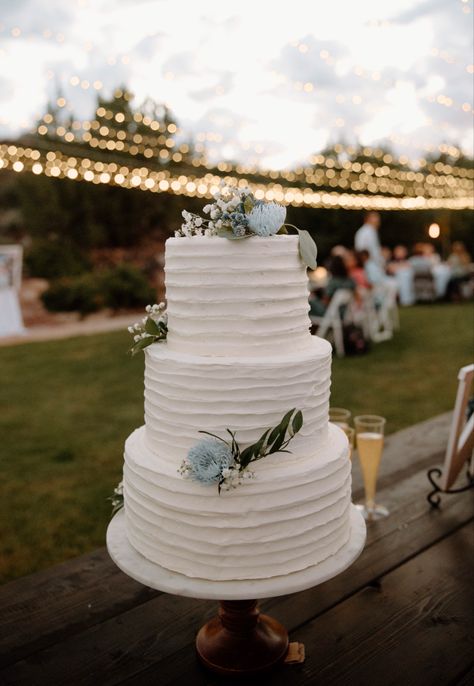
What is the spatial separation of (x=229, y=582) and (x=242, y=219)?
96cm

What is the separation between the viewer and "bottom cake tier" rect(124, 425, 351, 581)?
164 cm

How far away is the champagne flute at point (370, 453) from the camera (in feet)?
8.81

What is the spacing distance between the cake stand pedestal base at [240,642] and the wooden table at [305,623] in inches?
1.5

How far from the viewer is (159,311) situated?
1974 mm

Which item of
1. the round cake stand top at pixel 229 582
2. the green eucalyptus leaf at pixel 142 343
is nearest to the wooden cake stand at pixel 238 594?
the round cake stand top at pixel 229 582

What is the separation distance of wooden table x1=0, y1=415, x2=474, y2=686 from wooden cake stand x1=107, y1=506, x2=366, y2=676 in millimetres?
53

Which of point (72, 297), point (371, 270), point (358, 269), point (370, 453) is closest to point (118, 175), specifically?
point (358, 269)

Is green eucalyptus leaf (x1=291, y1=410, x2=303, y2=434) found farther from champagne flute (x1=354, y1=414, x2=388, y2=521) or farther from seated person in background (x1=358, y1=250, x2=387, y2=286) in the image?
seated person in background (x1=358, y1=250, x2=387, y2=286)

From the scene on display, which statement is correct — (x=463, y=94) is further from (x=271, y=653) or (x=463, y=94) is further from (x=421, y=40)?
(x=271, y=653)

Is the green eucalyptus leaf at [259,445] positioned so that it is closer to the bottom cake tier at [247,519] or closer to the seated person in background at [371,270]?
the bottom cake tier at [247,519]

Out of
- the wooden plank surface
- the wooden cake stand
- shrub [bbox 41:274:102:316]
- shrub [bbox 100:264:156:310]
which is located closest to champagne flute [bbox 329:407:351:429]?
the wooden cake stand

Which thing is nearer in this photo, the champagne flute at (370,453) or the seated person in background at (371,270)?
the champagne flute at (370,453)

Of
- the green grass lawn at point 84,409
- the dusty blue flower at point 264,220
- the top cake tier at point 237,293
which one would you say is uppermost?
the dusty blue flower at point 264,220

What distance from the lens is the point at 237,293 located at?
5.50 feet
